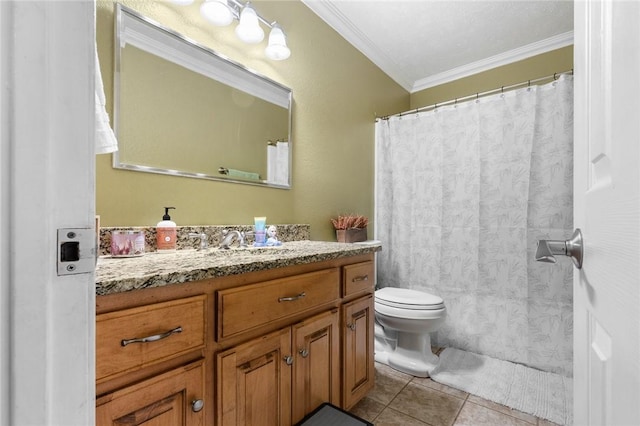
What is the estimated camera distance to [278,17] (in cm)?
181

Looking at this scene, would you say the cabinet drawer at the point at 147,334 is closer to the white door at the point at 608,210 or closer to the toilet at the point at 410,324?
the white door at the point at 608,210

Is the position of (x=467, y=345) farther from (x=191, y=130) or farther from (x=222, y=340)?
(x=191, y=130)

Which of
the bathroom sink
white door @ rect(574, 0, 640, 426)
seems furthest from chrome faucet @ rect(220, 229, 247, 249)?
white door @ rect(574, 0, 640, 426)

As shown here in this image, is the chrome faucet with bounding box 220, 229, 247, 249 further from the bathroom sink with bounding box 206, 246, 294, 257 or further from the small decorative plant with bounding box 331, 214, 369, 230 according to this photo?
the small decorative plant with bounding box 331, 214, 369, 230

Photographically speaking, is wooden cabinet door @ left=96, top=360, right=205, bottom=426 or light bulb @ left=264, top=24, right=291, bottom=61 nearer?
wooden cabinet door @ left=96, top=360, right=205, bottom=426

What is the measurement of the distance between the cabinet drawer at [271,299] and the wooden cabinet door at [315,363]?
0.08 metres

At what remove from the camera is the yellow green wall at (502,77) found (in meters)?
2.38

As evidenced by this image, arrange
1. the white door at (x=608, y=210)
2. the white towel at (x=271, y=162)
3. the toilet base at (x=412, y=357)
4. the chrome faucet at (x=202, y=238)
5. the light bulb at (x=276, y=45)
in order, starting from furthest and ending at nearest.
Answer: the toilet base at (x=412, y=357) < the white towel at (x=271, y=162) < the light bulb at (x=276, y=45) < the chrome faucet at (x=202, y=238) < the white door at (x=608, y=210)

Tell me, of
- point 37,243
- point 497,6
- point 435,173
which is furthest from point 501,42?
point 37,243

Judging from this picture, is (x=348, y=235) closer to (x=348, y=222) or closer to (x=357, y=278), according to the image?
(x=348, y=222)

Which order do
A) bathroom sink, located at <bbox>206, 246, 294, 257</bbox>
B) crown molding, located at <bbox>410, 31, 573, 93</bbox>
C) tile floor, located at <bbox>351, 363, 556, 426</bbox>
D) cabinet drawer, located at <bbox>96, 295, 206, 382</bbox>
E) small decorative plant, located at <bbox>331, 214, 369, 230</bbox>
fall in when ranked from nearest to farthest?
cabinet drawer, located at <bbox>96, 295, 206, 382</bbox>, bathroom sink, located at <bbox>206, 246, 294, 257</bbox>, tile floor, located at <bbox>351, 363, 556, 426</bbox>, small decorative plant, located at <bbox>331, 214, 369, 230</bbox>, crown molding, located at <bbox>410, 31, 573, 93</bbox>

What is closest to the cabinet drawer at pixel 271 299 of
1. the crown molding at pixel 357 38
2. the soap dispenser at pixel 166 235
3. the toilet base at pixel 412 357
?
the soap dispenser at pixel 166 235

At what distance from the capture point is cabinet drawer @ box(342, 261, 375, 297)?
138 centimetres

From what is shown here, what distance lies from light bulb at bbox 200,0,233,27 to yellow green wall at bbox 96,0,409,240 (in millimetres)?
51
